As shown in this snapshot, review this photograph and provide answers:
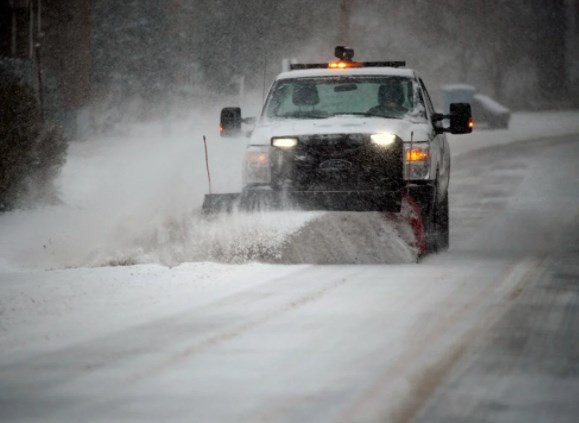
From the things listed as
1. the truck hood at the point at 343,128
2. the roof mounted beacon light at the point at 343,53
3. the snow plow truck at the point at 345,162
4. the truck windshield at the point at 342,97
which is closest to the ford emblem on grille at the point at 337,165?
the snow plow truck at the point at 345,162

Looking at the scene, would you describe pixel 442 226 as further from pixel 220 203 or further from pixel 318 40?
pixel 318 40

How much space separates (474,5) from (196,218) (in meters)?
55.2

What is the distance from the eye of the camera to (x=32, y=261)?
1348 centimetres

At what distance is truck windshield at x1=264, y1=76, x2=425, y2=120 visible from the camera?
12547 millimetres

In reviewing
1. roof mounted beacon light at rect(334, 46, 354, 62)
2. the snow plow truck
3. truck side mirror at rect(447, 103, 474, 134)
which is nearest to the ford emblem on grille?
the snow plow truck

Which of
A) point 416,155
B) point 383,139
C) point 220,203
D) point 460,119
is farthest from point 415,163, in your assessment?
point 220,203

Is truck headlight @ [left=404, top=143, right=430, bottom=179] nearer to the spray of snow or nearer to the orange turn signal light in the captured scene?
the orange turn signal light

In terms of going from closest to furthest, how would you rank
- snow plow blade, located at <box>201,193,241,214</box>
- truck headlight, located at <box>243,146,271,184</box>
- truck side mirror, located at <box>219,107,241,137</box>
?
snow plow blade, located at <box>201,193,241,214</box> < truck headlight, located at <box>243,146,271,184</box> < truck side mirror, located at <box>219,107,241,137</box>

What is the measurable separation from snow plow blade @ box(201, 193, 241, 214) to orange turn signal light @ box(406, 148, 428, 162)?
1515 mm

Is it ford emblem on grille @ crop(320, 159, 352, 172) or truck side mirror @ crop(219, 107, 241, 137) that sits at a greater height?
truck side mirror @ crop(219, 107, 241, 137)

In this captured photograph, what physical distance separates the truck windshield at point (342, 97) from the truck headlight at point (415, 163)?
2.91 ft

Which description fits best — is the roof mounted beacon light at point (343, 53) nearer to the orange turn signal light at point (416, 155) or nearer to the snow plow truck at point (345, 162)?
the snow plow truck at point (345, 162)

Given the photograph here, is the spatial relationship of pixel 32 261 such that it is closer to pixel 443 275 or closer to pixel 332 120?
pixel 332 120

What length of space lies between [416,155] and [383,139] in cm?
34
